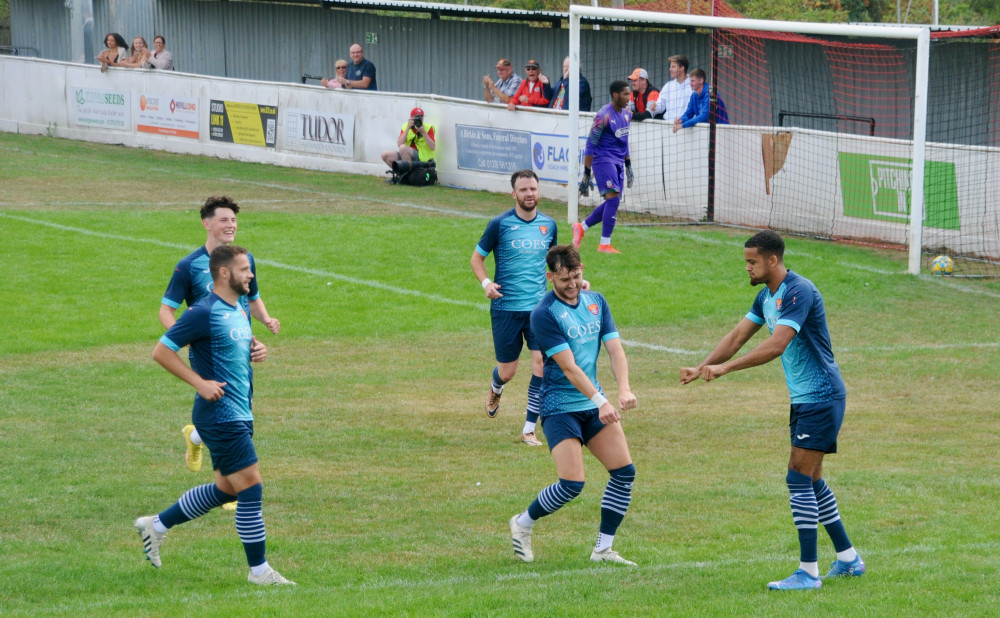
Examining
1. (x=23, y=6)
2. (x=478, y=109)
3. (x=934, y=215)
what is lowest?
(x=934, y=215)

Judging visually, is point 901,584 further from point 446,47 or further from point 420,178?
point 446,47

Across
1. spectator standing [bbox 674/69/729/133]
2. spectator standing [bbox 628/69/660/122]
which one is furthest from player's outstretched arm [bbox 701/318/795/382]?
spectator standing [bbox 628/69/660/122]

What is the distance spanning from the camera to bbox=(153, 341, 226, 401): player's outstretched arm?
712cm

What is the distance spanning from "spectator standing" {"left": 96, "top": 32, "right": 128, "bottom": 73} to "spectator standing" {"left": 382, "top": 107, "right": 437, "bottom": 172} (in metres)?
9.35

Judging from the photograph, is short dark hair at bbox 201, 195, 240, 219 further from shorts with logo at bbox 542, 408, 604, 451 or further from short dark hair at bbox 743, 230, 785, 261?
short dark hair at bbox 743, 230, 785, 261

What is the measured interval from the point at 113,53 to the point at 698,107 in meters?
16.6

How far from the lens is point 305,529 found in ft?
27.9

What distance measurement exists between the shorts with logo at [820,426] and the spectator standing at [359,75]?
21.8 metres

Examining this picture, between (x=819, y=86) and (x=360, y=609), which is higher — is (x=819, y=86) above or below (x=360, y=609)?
above

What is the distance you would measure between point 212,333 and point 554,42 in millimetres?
23850

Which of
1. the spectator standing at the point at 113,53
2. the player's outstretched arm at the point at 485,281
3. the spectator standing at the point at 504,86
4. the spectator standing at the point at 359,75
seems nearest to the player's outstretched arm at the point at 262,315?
the player's outstretched arm at the point at 485,281

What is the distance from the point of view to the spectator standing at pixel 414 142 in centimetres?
2538

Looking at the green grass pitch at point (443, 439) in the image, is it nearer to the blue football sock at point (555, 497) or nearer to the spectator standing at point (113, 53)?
the blue football sock at point (555, 497)

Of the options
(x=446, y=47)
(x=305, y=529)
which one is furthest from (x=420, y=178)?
(x=305, y=529)
